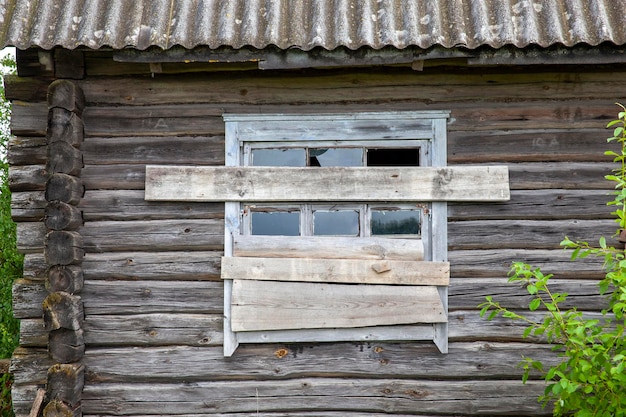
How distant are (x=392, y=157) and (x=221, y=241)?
1.45 metres

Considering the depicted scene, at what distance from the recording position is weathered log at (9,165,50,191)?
4.91 meters

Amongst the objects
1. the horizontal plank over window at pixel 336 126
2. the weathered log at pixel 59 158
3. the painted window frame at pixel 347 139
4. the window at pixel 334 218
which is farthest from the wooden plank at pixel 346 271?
the weathered log at pixel 59 158

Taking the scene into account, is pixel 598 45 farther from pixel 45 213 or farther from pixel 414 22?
pixel 45 213

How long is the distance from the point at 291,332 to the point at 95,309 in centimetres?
148

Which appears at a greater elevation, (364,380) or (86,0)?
(86,0)

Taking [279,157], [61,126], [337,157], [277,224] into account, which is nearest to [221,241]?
[277,224]

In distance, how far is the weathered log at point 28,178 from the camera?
16.1 feet

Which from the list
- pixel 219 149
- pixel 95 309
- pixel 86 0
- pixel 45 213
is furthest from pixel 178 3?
pixel 95 309

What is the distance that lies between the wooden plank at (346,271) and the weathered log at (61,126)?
150 cm

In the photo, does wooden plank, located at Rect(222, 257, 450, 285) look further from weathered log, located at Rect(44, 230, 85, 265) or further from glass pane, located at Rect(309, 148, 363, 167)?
weathered log, located at Rect(44, 230, 85, 265)

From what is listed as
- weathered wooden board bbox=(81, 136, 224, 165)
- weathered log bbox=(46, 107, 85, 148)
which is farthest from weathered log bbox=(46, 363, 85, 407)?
weathered log bbox=(46, 107, 85, 148)

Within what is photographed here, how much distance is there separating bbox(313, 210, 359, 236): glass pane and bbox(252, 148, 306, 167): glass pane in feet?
1.38

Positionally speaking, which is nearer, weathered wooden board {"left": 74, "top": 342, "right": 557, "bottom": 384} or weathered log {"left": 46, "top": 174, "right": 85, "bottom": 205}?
weathered log {"left": 46, "top": 174, "right": 85, "bottom": 205}

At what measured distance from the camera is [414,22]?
4.45 m
